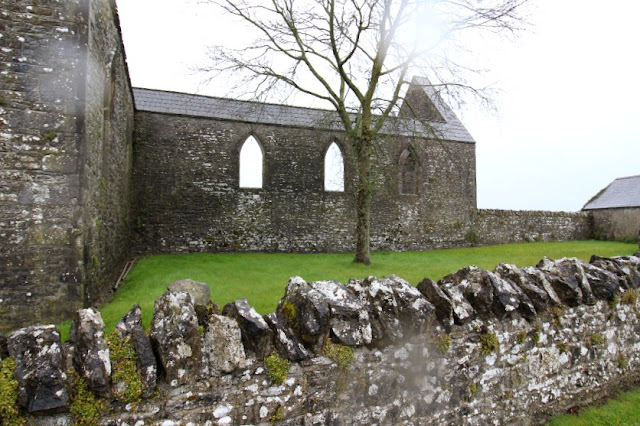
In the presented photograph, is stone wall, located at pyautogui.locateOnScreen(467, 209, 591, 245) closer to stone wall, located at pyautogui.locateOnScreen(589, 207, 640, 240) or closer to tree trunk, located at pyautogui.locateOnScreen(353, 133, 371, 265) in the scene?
stone wall, located at pyautogui.locateOnScreen(589, 207, 640, 240)

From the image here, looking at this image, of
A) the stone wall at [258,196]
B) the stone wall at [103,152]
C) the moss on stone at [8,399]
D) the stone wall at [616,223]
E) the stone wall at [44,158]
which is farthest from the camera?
the stone wall at [616,223]

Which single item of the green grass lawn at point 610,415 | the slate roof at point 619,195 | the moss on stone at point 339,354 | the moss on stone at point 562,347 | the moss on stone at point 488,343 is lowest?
the green grass lawn at point 610,415

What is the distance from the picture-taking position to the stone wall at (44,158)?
5641 millimetres

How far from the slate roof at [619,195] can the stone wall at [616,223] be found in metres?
0.30

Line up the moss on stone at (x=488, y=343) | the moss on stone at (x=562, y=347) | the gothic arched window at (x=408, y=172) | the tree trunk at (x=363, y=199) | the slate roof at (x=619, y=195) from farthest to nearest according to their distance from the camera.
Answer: the slate roof at (x=619, y=195) < the gothic arched window at (x=408, y=172) < the tree trunk at (x=363, y=199) < the moss on stone at (x=562, y=347) < the moss on stone at (x=488, y=343)

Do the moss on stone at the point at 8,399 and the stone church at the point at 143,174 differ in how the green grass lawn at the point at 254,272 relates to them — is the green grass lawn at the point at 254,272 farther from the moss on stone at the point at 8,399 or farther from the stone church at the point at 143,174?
the moss on stone at the point at 8,399

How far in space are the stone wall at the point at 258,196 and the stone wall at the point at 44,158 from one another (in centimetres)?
777

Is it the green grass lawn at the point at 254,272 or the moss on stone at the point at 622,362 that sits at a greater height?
the green grass lawn at the point at 254,272

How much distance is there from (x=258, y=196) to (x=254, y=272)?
17.5 ft

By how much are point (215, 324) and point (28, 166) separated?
4929 mm

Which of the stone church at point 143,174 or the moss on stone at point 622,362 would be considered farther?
the stone church at point 143,174


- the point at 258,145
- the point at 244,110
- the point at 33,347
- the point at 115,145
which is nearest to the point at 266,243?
the point at 258,145

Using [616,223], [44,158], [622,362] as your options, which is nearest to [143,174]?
[44,158]

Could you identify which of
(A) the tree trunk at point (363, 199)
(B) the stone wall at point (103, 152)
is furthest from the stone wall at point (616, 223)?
(B) the stone wall at point (103, 152)
